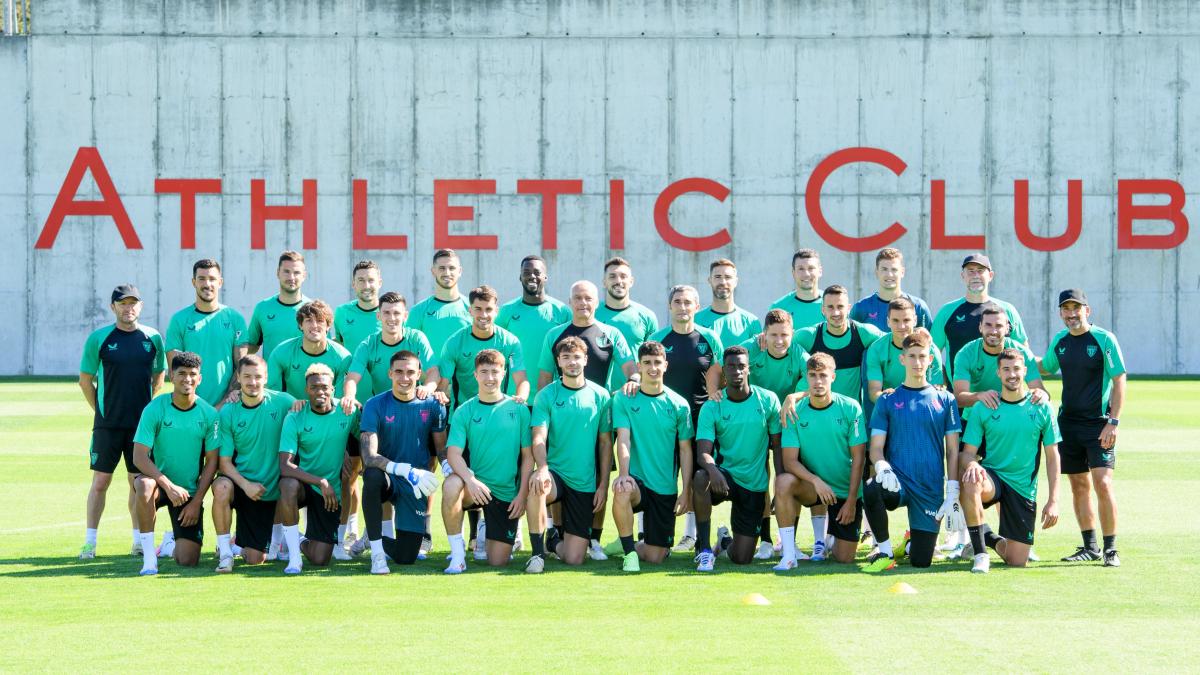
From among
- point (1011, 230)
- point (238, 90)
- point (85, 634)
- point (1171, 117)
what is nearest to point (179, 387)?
point (85, 634)

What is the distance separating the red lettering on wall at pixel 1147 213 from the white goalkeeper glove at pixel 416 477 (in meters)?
26.2

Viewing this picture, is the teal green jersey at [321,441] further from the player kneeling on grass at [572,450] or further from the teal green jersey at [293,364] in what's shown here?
the player kneeling on grass at [572,450]

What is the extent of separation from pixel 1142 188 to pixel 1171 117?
5.56ft

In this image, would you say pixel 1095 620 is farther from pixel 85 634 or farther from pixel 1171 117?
pixel 1171 117

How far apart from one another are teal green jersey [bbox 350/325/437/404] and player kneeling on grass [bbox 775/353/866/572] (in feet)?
10.2

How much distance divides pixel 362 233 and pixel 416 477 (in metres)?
22.7

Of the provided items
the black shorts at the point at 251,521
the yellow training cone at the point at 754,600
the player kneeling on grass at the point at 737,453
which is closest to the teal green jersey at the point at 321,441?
the black shorts at the point at 251,521

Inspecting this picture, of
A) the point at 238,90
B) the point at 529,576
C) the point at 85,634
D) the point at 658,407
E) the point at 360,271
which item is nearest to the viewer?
the point at 85,634

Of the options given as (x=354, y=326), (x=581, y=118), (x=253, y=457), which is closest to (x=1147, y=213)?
(x=581, y=118)

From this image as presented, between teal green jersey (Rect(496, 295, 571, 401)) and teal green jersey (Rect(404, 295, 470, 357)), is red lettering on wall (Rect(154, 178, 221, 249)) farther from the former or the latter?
teal green jersey (Rect(496, 295, 571, 401))

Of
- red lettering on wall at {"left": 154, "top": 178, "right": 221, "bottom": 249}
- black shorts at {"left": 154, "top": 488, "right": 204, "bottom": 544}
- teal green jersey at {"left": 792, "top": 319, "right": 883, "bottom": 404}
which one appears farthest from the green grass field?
red lettering on wall at {"left": 154, "top": 178, "right": 221, "bottom": 249}

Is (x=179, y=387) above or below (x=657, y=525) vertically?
above

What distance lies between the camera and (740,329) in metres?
12.6

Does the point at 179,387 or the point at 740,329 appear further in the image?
the point at 740,329
